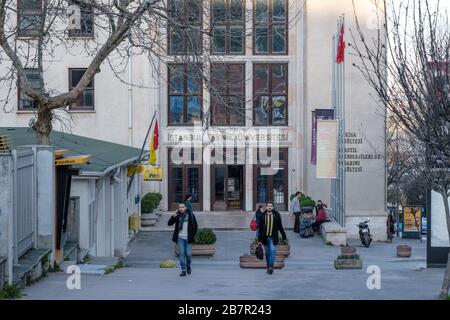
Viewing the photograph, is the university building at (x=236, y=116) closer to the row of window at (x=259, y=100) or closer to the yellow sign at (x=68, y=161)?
the row of window at (x=259, y=100)

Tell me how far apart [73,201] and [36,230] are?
15.4ft

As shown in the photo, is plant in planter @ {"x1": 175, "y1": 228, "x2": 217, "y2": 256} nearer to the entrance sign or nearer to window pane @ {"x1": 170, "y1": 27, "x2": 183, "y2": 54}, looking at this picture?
window pane @ {"x1": 170, "y1": 27, "x2": 183, "y2": 54}

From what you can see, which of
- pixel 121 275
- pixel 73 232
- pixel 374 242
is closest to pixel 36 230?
pixel 121 275

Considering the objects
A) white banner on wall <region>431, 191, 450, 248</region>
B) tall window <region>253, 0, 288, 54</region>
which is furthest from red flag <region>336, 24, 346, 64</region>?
white banner on wall <region>431, 191, 450, 248</region>

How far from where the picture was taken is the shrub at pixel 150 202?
38.2 metres

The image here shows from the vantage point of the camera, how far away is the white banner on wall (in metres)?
21.3

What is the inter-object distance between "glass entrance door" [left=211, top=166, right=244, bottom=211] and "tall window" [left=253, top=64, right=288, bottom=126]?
2.62 m

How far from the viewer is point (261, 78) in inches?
1687

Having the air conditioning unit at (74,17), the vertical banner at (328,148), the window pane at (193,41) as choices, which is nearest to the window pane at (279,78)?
the vertical banner at (328,148)

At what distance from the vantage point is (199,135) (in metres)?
42.9

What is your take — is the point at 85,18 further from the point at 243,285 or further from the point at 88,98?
the point at 88,98

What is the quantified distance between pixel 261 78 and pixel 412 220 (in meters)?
9.60

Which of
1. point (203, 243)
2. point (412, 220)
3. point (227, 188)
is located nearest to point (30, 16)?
point (203, 243)

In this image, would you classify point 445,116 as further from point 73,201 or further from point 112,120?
point 112,120
